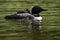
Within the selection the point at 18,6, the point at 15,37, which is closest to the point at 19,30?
the point at 15,37

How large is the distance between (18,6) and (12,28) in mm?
2390

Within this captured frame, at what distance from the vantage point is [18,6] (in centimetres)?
532

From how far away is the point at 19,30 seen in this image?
2822 mm

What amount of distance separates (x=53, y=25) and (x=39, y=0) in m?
2.42

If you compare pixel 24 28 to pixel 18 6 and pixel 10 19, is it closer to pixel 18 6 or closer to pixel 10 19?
pixel 10 19

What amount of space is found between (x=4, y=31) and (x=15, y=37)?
1.18 ft

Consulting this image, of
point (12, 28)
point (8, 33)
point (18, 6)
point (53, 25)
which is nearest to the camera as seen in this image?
point (8, 33)

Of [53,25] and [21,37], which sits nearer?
[21,37]

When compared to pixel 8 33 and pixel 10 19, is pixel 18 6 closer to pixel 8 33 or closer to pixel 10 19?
pixel 10 19

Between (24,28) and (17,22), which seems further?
(17,22)

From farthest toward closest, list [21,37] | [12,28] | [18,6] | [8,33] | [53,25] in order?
[18,6] < [53,25] < [12,28] < [8,33] < [21,37]

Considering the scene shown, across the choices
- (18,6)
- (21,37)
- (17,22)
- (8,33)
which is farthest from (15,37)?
(18,6)

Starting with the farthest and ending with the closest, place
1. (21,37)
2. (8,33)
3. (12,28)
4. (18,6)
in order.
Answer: (18,6) → (12,28) → (8,33) → (21,37)

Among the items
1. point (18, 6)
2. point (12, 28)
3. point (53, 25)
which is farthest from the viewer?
point (18, 6)
